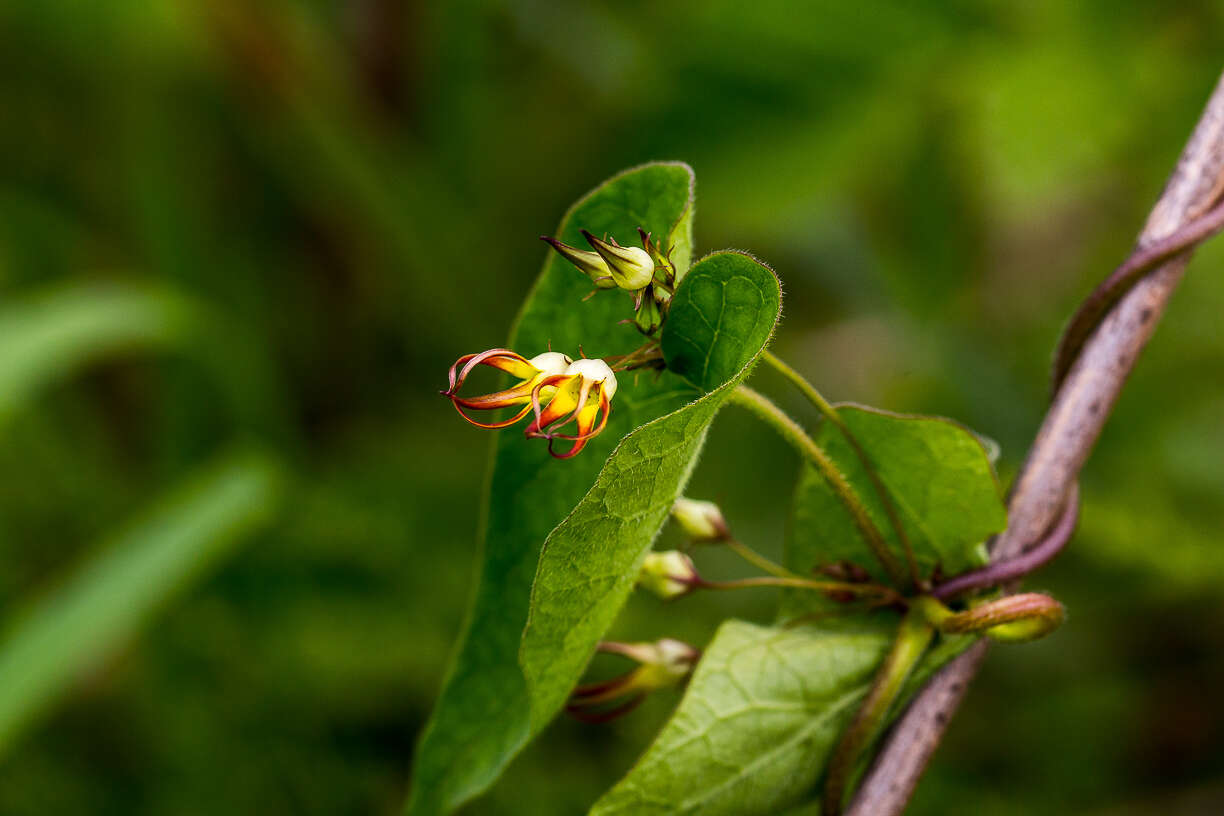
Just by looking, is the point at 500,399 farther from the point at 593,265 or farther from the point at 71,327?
the point at 71,327

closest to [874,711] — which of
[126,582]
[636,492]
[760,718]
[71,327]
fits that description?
[760,718]

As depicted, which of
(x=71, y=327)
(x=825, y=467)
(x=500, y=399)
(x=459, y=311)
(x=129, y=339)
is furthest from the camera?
(x=459, y=311)

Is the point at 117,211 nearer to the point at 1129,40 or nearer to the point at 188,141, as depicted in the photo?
the point at 188,141

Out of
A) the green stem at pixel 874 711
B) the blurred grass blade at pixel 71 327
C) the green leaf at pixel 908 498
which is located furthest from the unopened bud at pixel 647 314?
the blurred grass blade at pixel 71 327

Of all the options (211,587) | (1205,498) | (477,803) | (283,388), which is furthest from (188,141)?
(1205,498)

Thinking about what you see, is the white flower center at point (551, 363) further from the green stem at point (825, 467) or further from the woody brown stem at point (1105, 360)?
the woody brown stem at point (1105, 360)
